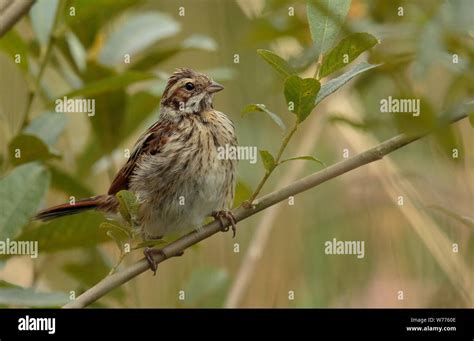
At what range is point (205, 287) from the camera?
2.40 meters

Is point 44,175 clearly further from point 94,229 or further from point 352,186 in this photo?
point 352,186

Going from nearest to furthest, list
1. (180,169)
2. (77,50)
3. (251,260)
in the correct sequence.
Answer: (77,50) → (251,260) → (180,169)

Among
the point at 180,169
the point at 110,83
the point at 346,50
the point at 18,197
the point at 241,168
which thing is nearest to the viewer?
the point at 346,50

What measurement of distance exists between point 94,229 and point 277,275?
1.49 meters

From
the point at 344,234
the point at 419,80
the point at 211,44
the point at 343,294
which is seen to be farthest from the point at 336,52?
the point at 344,234

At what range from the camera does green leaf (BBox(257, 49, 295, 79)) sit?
1.30 m

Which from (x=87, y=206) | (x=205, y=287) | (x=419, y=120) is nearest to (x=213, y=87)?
(x=87, y=206)

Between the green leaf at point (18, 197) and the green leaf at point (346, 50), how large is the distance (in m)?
0.73

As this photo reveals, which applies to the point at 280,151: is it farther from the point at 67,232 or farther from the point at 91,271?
the point at 91,271

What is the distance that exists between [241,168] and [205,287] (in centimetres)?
97

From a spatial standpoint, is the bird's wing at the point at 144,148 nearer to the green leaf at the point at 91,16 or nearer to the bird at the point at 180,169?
the bird at the point at 180,169

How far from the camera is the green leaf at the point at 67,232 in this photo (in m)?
1.70

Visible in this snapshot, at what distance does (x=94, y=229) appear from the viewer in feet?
5.78

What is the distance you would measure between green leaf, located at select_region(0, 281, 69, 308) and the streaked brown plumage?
100 cm
